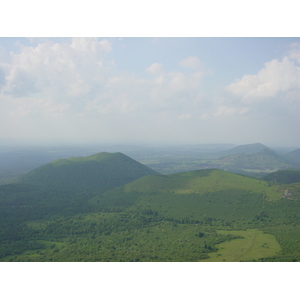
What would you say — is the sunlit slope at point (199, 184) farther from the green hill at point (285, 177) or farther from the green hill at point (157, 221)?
the green hill at point (285, 177)

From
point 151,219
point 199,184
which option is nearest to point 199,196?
point 199,184

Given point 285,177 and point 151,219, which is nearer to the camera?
point 151,219

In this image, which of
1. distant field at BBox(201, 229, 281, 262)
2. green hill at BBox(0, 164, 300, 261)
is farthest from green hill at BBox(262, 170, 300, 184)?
distant field at BBox(201, 229, 281, 262)

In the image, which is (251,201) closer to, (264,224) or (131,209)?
(264,224)

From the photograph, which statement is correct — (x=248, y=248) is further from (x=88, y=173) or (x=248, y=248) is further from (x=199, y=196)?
(x=88, y=173)

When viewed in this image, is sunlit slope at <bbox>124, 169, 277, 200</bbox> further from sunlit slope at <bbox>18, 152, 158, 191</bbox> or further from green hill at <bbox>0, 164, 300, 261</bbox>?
sunlit slope at <bbox>18, 152, 158, 191</bbox>

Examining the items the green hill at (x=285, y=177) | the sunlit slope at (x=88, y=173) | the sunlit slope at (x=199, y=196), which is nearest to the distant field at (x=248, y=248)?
the sunlit slope at (x=199, y=196)
